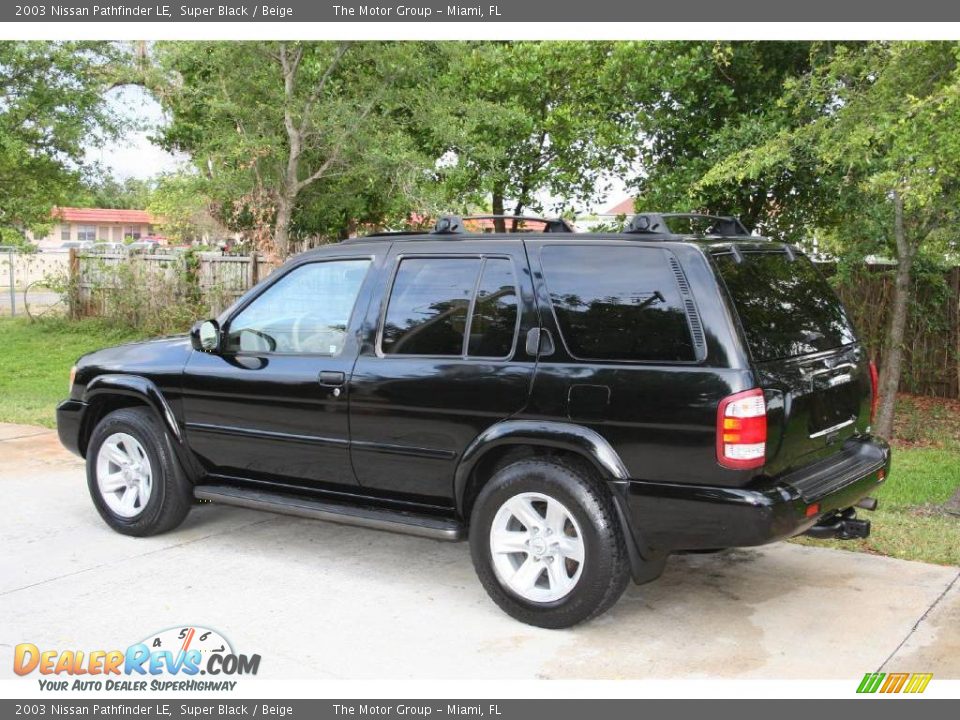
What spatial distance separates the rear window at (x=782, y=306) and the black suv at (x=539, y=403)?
0.05ft

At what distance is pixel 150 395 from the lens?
622cm

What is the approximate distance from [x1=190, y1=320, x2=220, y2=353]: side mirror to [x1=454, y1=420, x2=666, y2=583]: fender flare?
6.26 ft

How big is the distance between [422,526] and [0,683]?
1954 mm

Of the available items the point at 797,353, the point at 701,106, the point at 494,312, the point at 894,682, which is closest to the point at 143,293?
the point at 701,106

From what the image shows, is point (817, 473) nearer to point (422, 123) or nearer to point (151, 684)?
point (151, 684)

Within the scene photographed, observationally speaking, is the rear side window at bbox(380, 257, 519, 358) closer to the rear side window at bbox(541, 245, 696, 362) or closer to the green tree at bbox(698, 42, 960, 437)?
the rear side window at bbox(541, 245, 696, 362)

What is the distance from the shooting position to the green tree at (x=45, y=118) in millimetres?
14242

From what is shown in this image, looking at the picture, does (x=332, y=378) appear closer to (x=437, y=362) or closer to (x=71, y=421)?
(x=437, y=362)

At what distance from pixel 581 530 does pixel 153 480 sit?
2.85 metres

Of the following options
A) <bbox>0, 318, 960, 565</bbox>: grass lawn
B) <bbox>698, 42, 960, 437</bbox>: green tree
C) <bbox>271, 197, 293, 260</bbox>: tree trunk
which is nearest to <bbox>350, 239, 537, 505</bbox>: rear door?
<bbox>0, 318, 960, 565</bbox>: grass lawn

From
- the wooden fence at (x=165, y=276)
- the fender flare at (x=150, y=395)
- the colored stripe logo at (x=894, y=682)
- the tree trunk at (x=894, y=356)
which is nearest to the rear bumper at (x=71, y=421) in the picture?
the fender flare at (x=150, y=395)

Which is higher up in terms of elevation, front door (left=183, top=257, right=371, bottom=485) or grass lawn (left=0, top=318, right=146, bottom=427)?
front door (left=183, top=257, right=371, bottom=485)

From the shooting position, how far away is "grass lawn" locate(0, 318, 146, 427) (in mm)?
11459
